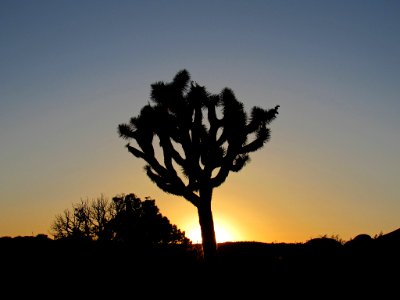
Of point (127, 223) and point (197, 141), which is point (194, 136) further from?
point (127, 223)

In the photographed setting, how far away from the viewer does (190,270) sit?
1176cm

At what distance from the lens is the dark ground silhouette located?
7324 mm

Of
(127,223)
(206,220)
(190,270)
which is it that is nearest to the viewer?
(190,270)

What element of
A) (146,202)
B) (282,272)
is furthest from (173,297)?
(146,202)

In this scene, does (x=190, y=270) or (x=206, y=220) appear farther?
(x=206, y=220)

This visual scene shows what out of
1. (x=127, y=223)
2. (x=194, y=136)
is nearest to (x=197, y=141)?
(x=194, y=136)

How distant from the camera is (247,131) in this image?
1323cm

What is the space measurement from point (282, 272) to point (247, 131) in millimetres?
5613

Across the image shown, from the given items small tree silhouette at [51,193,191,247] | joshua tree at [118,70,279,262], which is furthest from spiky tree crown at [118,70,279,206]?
small tree silhouette at [51,193,191,247]

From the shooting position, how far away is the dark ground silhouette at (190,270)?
24.0 ft

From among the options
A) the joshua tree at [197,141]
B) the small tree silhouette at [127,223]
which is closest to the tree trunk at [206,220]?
the joshua tree at [197,141]

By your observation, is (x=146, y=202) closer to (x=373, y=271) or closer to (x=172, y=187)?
(x=172, y=187)

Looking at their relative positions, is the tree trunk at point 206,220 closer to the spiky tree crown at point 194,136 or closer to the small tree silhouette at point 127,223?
the spiky tree crown at point 194,136

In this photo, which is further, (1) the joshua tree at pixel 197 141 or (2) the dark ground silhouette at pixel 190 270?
(1) the joshua tree at pixel 197 141
